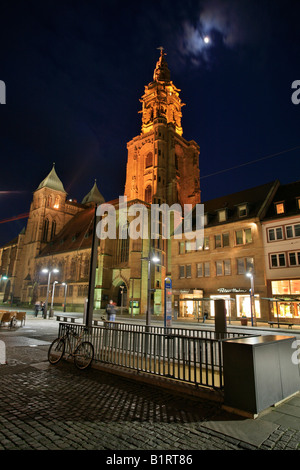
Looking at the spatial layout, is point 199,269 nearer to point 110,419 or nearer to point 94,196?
point 110,419

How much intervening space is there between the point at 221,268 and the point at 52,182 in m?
61.7

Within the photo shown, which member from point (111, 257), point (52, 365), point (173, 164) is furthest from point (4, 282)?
point (52, 365)

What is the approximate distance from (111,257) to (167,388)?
43.9 metres

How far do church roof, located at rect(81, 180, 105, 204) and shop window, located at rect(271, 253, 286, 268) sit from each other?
67.0m

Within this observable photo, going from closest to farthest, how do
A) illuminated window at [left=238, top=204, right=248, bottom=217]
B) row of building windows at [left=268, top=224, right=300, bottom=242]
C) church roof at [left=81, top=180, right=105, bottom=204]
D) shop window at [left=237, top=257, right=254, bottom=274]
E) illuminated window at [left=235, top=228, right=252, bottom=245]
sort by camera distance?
row of building windows at [left=268, top=224, right=300, bottom=242] → shop window at [left=237, top=257, right=254, bottom=274] → illuminated window at [left=235, top=228, right=252, bottom=245] → illuminated window at [left=238, top=204, right=248, bottom=217] → church roof at [left=81, top=180, right=105, bottom=204]

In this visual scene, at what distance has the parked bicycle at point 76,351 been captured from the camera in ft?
26.9

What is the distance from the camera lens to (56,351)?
914cm

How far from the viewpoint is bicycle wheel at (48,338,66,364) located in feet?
28.0

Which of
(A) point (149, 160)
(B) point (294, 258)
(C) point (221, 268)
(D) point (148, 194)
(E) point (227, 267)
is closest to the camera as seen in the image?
(B) point (294, 258)

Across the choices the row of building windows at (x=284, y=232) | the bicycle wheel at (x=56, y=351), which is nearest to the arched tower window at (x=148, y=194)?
the row of building windows at (x=284, y=232)

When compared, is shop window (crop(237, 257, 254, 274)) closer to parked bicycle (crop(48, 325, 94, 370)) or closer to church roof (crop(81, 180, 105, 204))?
parked bicycle (crop(48, 325, 94, 370))

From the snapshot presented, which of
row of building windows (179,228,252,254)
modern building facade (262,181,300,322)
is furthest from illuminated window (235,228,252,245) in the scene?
modern building facade (262,181,300,322)

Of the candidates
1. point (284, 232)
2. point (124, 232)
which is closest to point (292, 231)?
point (284, 232)

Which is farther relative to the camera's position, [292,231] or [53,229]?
[53,229]
